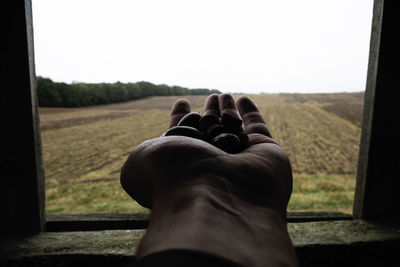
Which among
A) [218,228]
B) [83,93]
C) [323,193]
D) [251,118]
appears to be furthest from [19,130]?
[83,93]

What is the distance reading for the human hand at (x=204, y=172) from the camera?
2.19ft

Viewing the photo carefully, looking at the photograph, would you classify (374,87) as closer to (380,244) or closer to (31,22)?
(380,244)

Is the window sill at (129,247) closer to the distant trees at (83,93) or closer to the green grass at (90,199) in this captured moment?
the green grass at (90,199)

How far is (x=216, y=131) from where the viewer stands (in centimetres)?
111

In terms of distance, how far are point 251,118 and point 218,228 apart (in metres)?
1.00

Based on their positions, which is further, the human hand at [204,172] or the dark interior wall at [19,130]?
the dark interior wall at [19,130]

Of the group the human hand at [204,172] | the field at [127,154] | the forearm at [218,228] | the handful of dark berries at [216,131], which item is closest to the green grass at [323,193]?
the field at [127,154]

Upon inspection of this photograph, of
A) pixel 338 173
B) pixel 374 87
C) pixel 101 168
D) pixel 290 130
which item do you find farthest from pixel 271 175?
pixel 290 130

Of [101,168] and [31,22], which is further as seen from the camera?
[101,168]

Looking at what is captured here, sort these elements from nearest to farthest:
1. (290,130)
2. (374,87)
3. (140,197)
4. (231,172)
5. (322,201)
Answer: (231,172)
(140,197)
(374,87)
(322,201)
(290,130)

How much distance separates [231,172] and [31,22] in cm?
106

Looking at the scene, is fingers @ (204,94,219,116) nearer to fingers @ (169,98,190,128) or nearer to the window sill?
fingers @ (169,98,190,128)

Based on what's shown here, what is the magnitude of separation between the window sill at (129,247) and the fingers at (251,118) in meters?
0.51

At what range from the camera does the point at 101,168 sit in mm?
A: 6152
